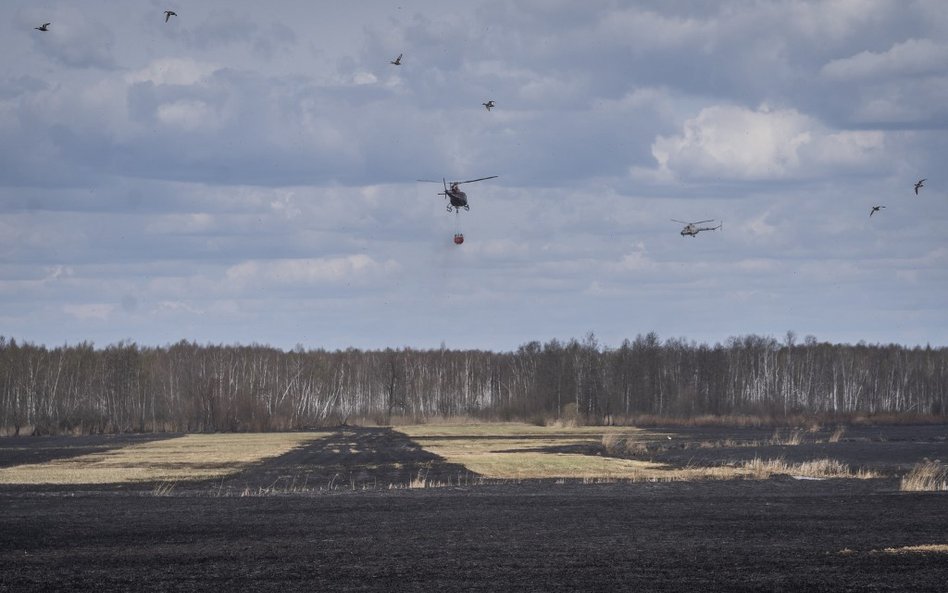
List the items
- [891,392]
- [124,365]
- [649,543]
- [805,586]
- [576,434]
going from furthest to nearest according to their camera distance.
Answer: [891,392]
[124,365]
[576,434]
[649,543]
[805,586]

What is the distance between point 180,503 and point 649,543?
17.7 metres

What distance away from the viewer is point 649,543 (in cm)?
2652

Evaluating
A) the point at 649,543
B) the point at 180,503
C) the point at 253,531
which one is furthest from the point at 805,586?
the point at 180,503

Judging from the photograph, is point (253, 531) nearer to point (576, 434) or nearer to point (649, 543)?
point (649, 543)

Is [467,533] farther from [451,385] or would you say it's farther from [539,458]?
[451,385]

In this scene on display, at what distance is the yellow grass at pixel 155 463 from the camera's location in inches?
1953

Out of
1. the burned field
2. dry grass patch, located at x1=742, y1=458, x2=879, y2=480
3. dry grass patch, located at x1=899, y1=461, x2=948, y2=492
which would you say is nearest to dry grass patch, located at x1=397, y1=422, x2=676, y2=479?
the burned field

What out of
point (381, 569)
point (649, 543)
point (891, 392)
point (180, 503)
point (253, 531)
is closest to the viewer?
point (381, 569)

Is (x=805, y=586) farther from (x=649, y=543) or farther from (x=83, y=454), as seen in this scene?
(x=83, y=454)

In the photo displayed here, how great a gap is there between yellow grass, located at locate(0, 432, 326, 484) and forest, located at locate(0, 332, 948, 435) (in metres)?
30.9

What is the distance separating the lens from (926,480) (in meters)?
43.3

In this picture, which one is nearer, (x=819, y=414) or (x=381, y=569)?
(x=381, y=569)

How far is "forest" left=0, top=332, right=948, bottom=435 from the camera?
11362cm

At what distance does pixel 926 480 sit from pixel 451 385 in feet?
340
